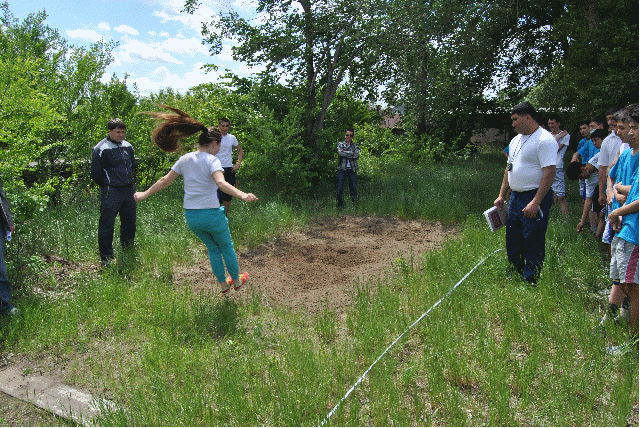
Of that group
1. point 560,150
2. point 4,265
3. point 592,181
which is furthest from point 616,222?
point 4,265

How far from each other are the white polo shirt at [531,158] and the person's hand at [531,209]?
22 cm

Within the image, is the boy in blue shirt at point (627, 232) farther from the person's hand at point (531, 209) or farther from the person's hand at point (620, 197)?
the person's hand at point (531, 209)

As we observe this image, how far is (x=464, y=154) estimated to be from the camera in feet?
62.4

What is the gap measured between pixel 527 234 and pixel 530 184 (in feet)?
1.70

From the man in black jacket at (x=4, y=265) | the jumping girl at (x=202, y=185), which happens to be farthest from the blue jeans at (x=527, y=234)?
the man in black jacket at (x=4, y=265)

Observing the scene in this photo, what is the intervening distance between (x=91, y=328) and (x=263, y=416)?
2.32 meters

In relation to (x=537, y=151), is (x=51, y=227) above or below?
below

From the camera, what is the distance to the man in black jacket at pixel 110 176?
20.6 ft

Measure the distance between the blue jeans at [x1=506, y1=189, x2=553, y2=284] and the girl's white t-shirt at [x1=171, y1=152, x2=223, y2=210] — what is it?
9.88 ft

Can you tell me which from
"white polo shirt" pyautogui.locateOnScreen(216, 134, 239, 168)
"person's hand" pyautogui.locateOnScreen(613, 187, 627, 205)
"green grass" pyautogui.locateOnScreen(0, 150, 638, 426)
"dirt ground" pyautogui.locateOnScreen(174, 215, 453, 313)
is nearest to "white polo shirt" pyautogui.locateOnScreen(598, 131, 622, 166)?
"green grass" pyautogui.locateOnScreen(0, 150, 638, 426)

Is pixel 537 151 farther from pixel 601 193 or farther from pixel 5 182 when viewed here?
pixel 5 182

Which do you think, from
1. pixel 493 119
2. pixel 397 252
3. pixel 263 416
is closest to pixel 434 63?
pixel 397 252

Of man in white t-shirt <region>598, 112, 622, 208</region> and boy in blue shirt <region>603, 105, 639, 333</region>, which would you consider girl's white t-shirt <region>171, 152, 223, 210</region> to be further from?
man in white t-shirt <region>598, 112, 622, 208</region>

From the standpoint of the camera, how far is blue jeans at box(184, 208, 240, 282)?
5039 mm
